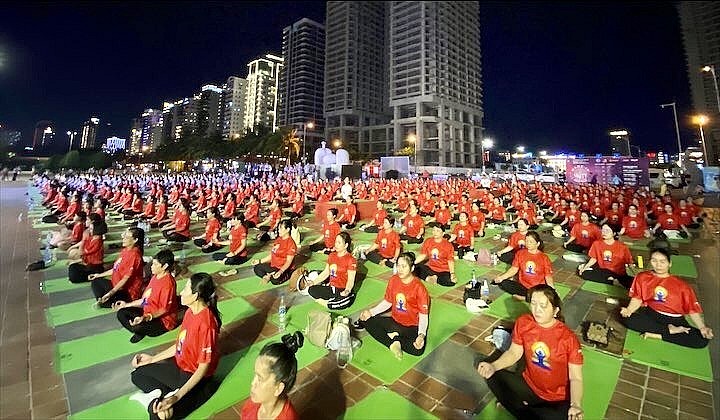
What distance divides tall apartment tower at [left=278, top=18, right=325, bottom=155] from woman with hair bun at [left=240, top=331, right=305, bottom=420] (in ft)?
348

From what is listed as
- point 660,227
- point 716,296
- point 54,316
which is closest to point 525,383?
point 716,296

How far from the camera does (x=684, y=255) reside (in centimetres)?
911

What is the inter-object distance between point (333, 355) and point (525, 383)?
7.37ft

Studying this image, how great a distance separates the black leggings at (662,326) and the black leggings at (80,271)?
999 cm

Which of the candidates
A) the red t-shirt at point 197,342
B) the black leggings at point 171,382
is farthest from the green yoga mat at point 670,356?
the black leggings at point 171,382

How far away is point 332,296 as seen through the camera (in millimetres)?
5543

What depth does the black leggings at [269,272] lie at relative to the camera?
6.76 metres

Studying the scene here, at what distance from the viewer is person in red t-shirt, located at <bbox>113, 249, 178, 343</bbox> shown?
412 cm

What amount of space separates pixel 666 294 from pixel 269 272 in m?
6.80

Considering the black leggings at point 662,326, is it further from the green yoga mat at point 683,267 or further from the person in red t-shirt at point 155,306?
the person in red t-shirt at point 155,306

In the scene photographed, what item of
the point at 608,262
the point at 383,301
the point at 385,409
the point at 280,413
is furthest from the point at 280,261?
the point at 608,262

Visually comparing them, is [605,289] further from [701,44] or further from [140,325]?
[701,44]

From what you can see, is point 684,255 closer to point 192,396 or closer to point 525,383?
Answer: point 525,383

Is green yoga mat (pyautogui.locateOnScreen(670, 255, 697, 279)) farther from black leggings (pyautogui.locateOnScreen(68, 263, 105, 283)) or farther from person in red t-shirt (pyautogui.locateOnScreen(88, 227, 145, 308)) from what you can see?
black leggings (pyautogui.locateOnScreen(68, 263, 105, 283))
